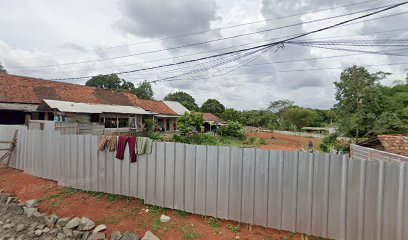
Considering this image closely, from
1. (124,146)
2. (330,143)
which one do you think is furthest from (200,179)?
(330,143)

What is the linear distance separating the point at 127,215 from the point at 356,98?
2122 cm

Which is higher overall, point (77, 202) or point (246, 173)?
point (246, 173)

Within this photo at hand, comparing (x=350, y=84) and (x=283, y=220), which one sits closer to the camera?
(x=283, y=220)

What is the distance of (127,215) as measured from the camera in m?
6.55

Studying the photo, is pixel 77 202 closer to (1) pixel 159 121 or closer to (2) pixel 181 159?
(2) pixel 181 159

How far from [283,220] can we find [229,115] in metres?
50.0

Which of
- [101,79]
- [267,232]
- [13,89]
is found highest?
[101,79]

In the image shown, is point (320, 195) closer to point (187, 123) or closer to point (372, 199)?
point (372, 199)

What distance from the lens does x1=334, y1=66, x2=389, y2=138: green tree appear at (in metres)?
20.2

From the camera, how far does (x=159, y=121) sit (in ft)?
114

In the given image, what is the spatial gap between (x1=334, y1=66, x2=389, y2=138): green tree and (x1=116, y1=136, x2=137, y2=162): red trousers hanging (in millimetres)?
18250

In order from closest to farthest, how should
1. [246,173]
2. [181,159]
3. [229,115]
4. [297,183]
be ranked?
[297,183]
[246,173]
[181,159]
[229,115]

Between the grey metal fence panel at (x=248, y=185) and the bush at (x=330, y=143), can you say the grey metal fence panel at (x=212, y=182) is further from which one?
the bush at (x=330, y=143)

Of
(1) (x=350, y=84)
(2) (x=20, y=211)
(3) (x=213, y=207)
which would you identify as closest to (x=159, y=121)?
(1) (x=350, y=84)
